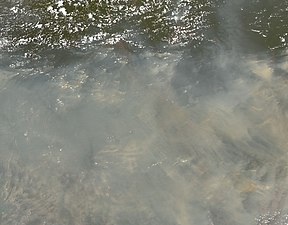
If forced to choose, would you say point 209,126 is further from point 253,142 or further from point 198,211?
point 198,211

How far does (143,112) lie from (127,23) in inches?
32.0

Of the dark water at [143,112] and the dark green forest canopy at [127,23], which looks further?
the dark green forest canopy at [127,23]

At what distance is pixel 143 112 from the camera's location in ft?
→ 11.0

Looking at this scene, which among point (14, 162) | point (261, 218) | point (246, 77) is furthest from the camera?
point (246, 77)

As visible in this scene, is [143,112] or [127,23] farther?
[127,23]

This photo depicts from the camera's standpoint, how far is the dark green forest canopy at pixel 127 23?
3564 mm

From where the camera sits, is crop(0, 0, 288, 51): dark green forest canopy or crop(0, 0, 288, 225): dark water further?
crop(0, 0, 288, 51): dark green forest canopy

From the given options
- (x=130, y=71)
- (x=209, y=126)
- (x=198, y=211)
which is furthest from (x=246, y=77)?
(x=198, y=211)

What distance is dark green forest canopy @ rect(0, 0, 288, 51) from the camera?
3.56 meters

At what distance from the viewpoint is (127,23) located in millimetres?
3604

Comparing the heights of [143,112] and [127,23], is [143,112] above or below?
below

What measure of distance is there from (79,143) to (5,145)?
59 cm

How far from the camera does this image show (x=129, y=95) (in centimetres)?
342

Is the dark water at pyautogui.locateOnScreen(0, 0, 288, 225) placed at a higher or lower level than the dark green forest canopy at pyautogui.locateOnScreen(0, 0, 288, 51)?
lower
